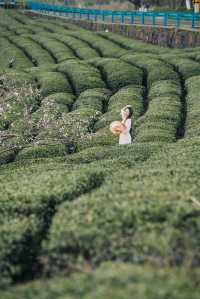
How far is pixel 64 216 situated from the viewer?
1252 centimetres

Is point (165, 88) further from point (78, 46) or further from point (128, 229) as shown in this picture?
point (128, 229)

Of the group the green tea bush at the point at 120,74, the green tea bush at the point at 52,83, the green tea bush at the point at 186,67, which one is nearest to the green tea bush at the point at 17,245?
the green tea bush at the point at 52,83

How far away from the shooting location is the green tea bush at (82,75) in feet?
153

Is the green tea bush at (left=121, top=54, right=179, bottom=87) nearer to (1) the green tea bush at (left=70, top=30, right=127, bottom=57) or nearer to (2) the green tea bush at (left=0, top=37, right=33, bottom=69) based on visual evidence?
(1) the green tea bush at (left=70, top=30, right=127, bottom=57)

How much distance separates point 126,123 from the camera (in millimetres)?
27438

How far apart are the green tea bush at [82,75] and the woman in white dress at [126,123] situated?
18.7m

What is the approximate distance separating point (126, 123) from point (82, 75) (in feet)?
70.6

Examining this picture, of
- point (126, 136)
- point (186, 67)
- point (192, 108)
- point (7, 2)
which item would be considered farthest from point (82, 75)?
point (7, 2)

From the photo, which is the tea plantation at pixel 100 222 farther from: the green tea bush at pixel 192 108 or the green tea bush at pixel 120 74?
the green tea bush at pixel 120 74

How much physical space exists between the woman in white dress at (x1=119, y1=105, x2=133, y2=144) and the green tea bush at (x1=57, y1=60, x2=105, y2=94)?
61.3 ft

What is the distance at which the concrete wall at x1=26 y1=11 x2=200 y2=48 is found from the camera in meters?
61.5

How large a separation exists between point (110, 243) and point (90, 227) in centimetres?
67

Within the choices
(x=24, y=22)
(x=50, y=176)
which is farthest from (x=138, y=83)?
(x=24, y=22)

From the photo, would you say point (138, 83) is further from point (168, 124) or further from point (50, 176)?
point (50, 176)
